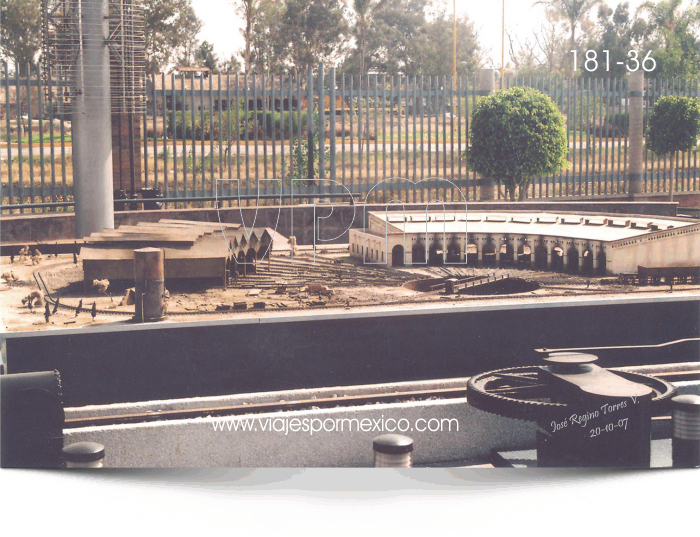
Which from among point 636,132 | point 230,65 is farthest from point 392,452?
point 636,132

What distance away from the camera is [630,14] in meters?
10.7

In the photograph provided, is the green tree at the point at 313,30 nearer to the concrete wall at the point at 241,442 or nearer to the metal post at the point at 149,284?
the metal post at the point at 149,284

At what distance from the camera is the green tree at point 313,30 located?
9.06 metres

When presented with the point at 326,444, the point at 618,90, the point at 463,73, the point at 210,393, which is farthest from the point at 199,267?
the point at 618,90

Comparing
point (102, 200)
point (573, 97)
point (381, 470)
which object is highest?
point (573, 97)


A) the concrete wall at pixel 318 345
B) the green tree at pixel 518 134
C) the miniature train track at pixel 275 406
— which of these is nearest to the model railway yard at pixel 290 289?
the concrete wall at pixel 318 345

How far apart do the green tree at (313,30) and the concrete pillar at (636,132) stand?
642cm

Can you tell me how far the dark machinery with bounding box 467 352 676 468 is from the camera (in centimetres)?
591

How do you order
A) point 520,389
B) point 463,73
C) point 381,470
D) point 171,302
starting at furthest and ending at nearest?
point 463,73 → point 171,302 → point 520,389 → point 381,470

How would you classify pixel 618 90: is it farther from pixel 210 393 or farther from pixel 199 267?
pixel 210 393

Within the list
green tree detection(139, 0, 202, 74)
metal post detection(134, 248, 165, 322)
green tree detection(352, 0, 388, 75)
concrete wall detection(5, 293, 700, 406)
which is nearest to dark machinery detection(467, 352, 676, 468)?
concrete wall detection(5, 293, 700, 406)

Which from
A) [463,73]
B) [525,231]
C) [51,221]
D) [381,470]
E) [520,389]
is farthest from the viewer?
[463,73]

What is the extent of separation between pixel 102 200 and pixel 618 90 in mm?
9927

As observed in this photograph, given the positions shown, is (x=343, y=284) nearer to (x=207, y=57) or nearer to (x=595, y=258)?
(x=595, y=258)
